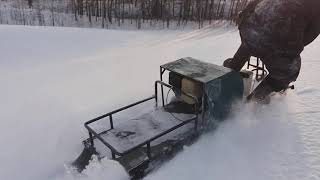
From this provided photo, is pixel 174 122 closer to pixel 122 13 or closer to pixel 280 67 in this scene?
pixel 280 67

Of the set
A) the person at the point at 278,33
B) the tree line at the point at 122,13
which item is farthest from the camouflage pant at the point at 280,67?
the tree line at the point at 122,13

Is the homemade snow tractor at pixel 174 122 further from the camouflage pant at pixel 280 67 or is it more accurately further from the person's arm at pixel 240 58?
the camouflage pant at pixel 280 67

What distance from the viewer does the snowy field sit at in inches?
182

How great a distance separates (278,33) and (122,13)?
400 inches

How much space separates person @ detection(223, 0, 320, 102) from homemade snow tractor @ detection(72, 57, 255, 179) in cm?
49

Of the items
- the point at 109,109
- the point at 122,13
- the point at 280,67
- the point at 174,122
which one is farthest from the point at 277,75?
the point at 122,13

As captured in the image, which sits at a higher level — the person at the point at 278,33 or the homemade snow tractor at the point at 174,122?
the person at the point at 278,33

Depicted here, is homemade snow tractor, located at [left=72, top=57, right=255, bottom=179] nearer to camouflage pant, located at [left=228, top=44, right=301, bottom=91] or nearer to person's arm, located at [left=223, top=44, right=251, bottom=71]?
person's arm, located at [left=223, top=44, right=251, bottom=71]

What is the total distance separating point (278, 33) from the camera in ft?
16.9

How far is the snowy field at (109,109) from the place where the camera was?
462 cm

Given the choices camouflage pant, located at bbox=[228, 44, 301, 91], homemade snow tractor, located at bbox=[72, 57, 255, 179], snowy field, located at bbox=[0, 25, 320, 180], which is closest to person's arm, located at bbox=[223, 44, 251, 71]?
camouflage pant, located at bbox=[228, 44, 301, 91]

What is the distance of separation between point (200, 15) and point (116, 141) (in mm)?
10333

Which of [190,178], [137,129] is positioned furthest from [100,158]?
[190,178]

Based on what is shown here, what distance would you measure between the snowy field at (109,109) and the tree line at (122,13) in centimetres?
A: 374
